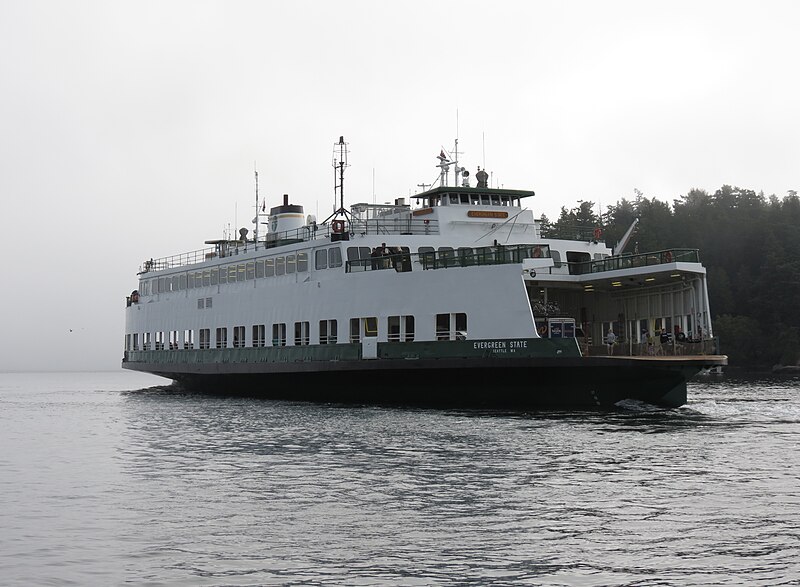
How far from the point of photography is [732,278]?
12150 centimetres

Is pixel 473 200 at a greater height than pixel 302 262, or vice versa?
pixel 473 200

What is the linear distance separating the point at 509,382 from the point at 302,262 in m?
13.7

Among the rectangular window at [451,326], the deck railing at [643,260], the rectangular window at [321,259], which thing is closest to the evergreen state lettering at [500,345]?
the rectangular window at [451,326]

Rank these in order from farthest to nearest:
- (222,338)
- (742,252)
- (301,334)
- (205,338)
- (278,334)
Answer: (742,252), (205,338), (222,338), (278,334), (301,334)

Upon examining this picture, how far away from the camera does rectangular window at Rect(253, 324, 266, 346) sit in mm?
→ 47531

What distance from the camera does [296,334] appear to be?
44594 millimetres

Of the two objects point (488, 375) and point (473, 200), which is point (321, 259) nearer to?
point (473, 200)

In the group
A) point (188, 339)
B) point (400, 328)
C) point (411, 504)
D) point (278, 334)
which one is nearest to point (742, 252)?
point (188, 339)

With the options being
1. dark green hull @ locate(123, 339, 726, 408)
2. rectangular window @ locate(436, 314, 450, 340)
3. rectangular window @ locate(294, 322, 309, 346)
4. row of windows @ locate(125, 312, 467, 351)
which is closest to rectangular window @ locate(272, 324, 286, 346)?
row of windows @ locate(125, 312, 467, 351)

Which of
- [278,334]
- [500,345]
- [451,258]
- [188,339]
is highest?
[451,258]

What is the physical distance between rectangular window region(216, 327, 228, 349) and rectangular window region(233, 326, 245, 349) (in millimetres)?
935

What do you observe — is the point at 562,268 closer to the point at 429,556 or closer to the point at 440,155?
the point at 440,155

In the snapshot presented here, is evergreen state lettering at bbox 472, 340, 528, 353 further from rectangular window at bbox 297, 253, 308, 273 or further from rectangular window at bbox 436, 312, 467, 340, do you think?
rectangular window at bbox 297, 253, 308, 273

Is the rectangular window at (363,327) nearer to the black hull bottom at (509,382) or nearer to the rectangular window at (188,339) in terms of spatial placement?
the black hull bottom at (509,382)
